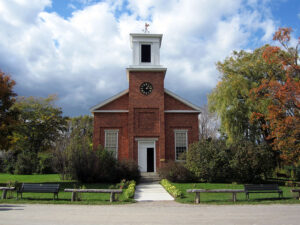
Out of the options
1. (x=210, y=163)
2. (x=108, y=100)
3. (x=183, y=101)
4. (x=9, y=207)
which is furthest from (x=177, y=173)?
(x=9, y=207)

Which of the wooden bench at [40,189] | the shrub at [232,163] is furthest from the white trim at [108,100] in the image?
the wooden bench at [40,189]

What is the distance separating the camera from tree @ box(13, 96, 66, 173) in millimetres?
34000

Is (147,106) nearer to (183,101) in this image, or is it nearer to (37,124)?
(183,101)

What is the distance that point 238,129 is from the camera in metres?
22.5

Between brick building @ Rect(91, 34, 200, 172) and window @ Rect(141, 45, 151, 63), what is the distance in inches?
12.5

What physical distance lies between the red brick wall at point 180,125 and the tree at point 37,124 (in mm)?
18355

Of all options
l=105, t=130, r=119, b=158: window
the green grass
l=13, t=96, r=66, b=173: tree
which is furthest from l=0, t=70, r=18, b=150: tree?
l=13, t=96, r=66, b=173: tree

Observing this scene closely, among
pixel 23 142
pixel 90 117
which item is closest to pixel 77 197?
pixel 23 142

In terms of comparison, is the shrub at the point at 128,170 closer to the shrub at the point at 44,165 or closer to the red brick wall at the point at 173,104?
the red brick wall at the point at 173,104

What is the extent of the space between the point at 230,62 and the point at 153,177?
12776mm

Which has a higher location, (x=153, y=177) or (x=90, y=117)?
(x=90, y=117)

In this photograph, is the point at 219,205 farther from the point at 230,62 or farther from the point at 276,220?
the point at 230,62

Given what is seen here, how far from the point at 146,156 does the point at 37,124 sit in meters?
19.1

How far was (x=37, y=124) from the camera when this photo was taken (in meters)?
34.2
